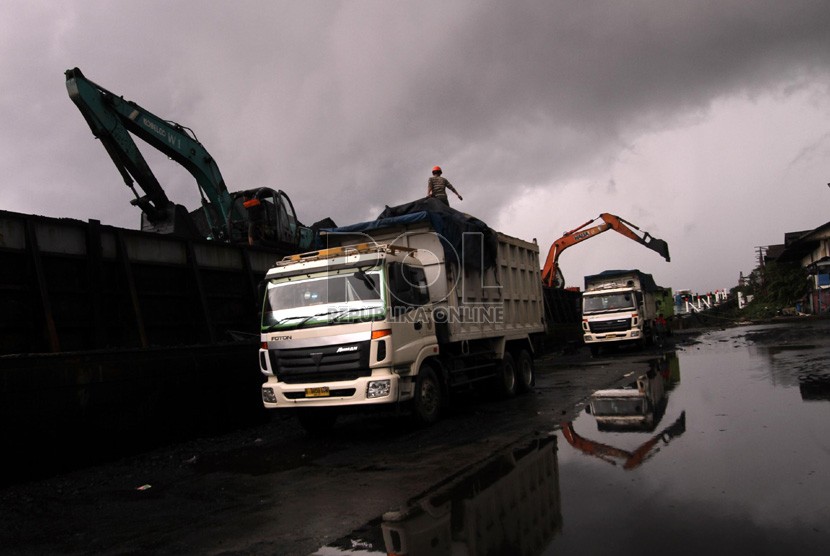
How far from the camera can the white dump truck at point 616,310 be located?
2383 cm

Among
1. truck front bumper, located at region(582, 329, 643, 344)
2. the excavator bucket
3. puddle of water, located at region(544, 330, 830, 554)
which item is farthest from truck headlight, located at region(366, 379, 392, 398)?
the excavator bucket

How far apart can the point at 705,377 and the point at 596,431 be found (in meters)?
6.55

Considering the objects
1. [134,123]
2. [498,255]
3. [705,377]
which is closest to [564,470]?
[498,255]

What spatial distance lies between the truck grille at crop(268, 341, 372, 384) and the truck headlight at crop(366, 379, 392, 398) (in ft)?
0.62

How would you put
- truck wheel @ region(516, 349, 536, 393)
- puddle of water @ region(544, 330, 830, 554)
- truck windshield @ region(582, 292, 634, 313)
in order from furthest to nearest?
truck windshield @ region(582, 292, 634, 313) → truck wheel @ region(516, 349, 536, 393) → puddle of water @ region(544, 330, 830, 554)

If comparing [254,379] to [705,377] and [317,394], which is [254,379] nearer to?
[317,394]

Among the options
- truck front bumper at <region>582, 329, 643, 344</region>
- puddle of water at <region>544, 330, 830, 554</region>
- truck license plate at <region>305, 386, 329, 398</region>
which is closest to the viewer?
puddle of water at <region>544, 330, 830, 554</region>

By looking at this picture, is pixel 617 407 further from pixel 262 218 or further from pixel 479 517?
pixel 262 218

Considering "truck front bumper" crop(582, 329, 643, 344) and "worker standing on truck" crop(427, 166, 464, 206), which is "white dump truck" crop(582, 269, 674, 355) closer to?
"truck front bumper" crop(582, 329, 643, 344)

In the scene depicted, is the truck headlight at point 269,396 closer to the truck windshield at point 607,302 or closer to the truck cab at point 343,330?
the truck cab at point 343,330

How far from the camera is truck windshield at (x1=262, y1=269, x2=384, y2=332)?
8.89 m

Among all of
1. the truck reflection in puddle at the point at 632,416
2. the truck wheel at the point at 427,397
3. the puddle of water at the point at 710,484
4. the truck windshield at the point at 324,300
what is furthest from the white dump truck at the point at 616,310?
the truck windshield at the point at 324,300

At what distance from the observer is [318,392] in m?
8.77

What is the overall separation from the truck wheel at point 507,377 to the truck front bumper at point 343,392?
3.87 metres
